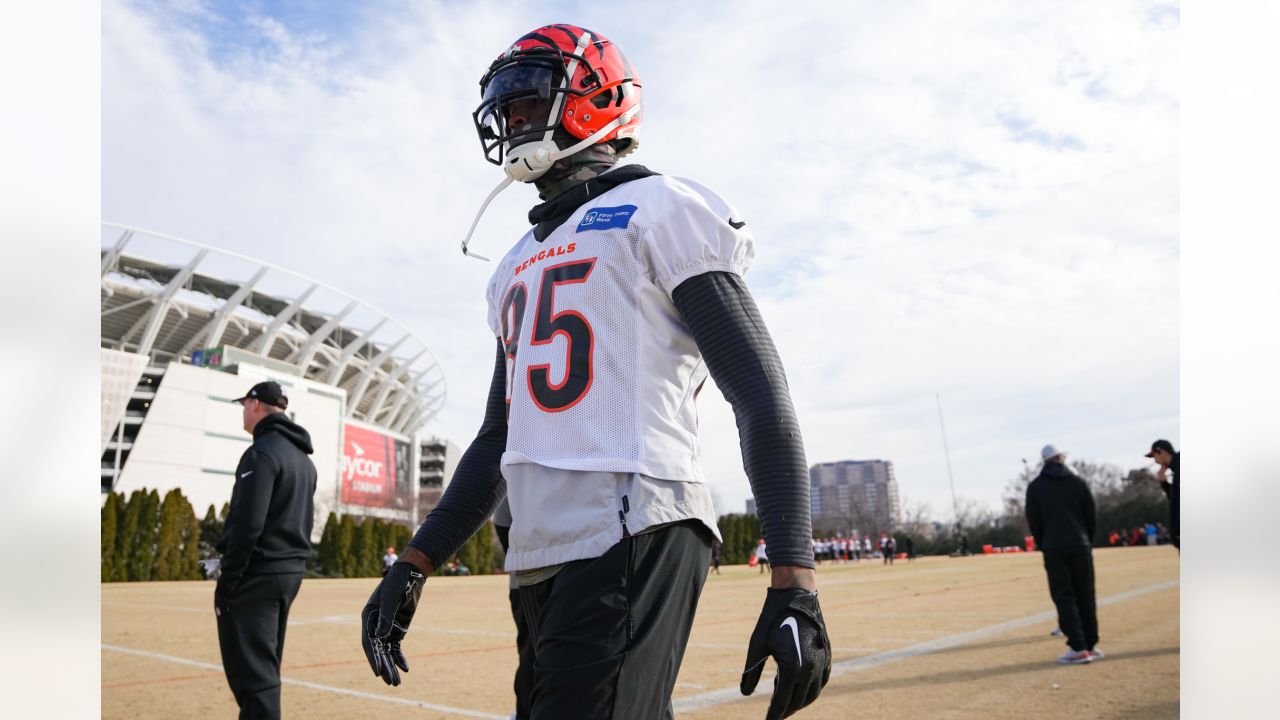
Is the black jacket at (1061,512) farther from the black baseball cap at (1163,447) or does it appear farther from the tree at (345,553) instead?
the tree at (345,553)

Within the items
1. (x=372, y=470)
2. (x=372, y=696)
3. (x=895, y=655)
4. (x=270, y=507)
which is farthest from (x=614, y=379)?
(x=372, y=470)

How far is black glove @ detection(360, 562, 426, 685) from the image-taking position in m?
2.27

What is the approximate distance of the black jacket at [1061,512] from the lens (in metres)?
7.79

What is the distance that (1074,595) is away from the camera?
25.2 ft

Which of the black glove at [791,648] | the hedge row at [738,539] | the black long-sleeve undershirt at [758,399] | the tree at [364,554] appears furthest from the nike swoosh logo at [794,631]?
the hedge row at [738,539]

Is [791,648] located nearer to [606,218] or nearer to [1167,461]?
[606,218]

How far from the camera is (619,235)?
1999mm

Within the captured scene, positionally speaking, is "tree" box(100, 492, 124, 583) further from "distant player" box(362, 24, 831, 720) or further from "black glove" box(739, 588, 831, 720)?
"black glove" box(739, 588, 831, 720)

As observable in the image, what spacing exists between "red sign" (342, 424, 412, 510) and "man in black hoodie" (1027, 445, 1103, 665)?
82.1 m

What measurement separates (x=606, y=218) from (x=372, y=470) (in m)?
91.8

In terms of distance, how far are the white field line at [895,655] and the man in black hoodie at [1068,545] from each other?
129 centimetres

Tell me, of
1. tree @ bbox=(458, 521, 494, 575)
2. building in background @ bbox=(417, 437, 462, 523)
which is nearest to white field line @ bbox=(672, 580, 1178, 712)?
tree @ bbox=(458, 521, 494, 575)

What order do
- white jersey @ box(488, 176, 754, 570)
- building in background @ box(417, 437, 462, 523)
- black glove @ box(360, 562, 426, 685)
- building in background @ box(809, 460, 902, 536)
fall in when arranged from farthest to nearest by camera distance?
building in background @ box(809, 460, 902, 536) < building in background @ box(417, 437, 462, 523) < black glove @ box(360, 562, 426, 685) < white jersey @ box(488, 176, 754, 570)
